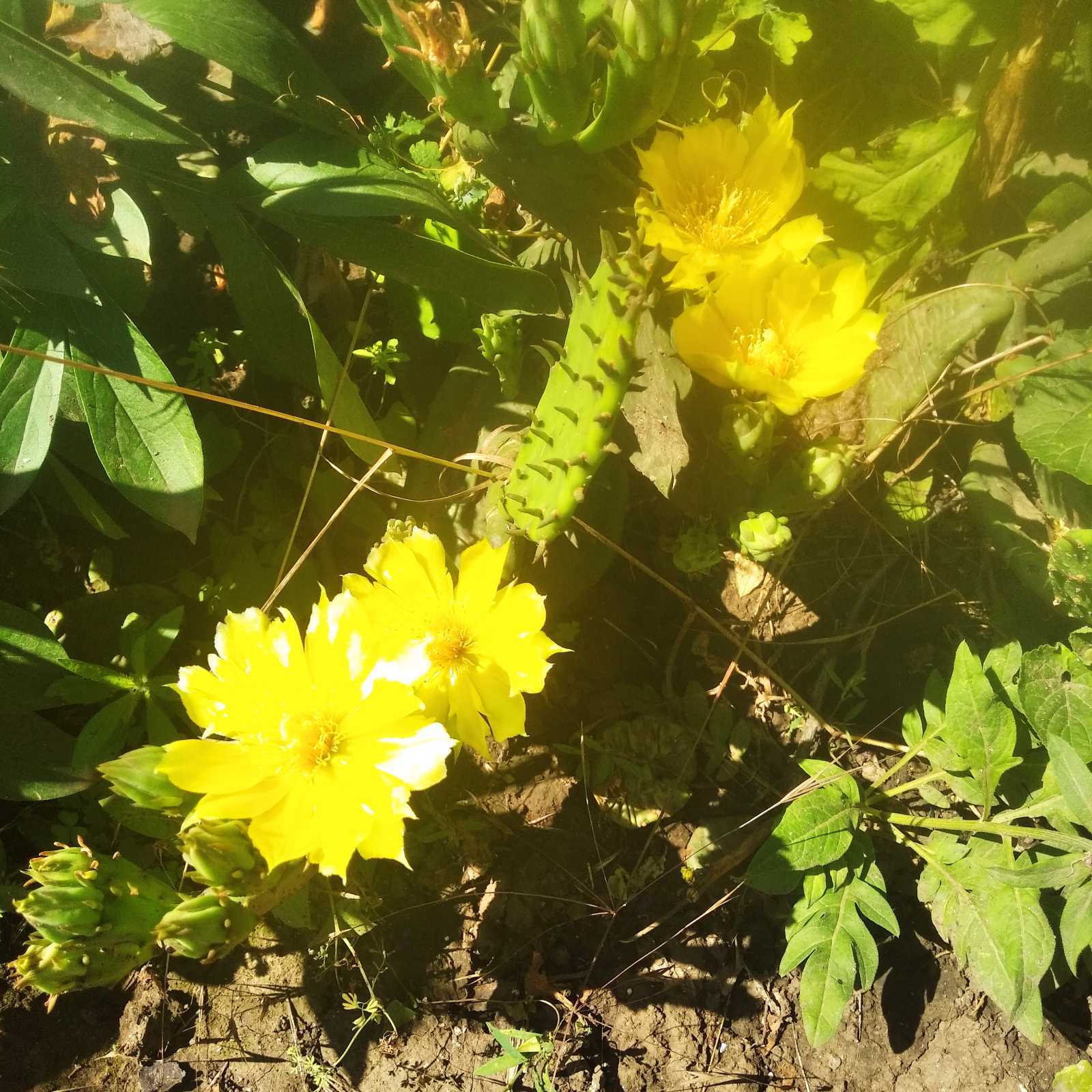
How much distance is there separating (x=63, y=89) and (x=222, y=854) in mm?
993

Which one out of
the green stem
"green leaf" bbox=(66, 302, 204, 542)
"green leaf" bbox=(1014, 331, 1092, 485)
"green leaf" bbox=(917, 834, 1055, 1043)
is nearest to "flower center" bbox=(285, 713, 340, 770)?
"green leaf" bbox=(66, 302, 204, 542)

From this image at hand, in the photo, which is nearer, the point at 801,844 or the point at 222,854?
the point at 222,854

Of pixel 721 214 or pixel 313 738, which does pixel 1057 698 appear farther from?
pixel 313 738

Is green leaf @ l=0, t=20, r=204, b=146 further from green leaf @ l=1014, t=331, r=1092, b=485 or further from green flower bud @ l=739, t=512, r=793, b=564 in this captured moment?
green leaf @ l=1014, t=331, r=1092, b=485

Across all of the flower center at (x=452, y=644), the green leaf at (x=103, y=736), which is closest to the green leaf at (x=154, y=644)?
the green leaf at (x=103, y=736)

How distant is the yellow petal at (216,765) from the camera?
3.21 ft

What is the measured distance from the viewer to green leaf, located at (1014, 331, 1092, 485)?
128 cm

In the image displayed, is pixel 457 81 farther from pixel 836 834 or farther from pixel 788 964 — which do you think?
pixel 788 964

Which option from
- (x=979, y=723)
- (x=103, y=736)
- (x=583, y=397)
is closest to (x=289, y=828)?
(x=103, y=736)

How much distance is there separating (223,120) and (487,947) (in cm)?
153

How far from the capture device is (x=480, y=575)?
1.15m

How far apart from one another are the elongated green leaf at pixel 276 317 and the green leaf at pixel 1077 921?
127 cm

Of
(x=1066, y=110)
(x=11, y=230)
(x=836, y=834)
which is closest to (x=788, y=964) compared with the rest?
(x=836, y=834)

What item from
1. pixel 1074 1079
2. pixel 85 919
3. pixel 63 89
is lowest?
pixel 1074 1079
